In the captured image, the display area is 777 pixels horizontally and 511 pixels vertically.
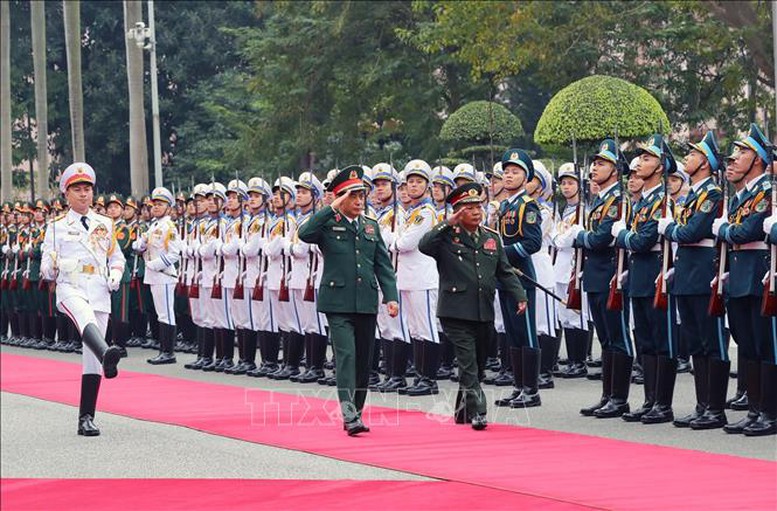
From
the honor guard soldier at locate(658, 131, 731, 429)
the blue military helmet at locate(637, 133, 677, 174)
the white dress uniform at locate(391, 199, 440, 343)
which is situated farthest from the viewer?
the white dress uniform at locate(391, 199, 440, 343)

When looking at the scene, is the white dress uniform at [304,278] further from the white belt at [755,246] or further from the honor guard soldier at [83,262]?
the white belt at [755,246]

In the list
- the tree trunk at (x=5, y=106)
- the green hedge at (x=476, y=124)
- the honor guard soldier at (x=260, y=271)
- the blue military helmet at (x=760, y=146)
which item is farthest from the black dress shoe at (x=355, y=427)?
the tree trunk at (x=5, y=106)

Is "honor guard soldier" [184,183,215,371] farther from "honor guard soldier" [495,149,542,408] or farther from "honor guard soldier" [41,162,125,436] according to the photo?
"honor guard soldier" [41,162,125,436]

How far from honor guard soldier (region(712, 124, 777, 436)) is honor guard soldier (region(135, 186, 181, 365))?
906 cm

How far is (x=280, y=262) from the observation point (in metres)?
17.1

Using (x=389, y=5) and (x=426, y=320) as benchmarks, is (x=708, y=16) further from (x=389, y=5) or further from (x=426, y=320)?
(x=426, y=320)

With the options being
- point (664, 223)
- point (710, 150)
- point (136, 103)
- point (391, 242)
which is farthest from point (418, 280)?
point (136, 103)

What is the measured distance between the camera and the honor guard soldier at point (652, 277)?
11891mm

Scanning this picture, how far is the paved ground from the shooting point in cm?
1046

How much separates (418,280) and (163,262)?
205 inches

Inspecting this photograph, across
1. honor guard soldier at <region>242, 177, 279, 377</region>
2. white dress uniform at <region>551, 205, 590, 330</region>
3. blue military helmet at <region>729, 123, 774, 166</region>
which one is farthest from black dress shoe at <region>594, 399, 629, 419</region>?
honor guard soldier at <region>242, 177, 279, 377</region>

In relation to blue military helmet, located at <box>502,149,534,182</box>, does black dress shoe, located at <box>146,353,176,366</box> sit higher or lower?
lower

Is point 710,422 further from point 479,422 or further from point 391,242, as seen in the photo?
point 391,242

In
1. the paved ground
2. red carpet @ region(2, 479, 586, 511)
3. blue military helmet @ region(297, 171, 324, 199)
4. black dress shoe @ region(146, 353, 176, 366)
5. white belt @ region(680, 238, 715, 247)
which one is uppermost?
blue military helmet @ region(297, 171, 324, 199)
